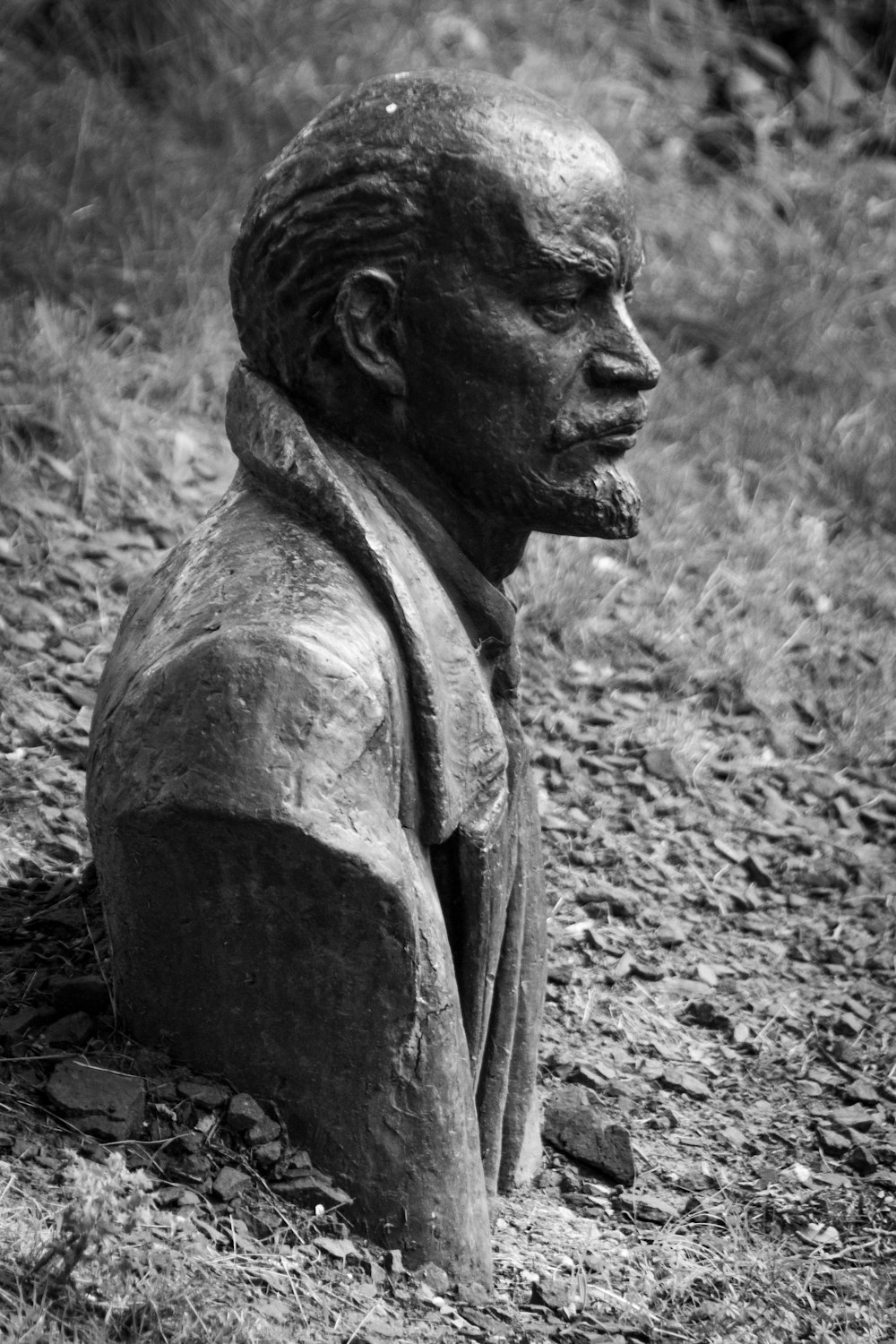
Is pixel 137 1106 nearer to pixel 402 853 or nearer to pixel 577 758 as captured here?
pixel 402 853

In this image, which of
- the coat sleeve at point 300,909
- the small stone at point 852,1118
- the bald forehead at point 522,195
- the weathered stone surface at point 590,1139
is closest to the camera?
the coat sleeve at point 300,909

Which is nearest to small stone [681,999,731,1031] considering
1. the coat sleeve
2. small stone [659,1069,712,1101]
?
small stone [659,1069,712,1101]

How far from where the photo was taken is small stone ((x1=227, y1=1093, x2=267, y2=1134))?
2889 millimetres

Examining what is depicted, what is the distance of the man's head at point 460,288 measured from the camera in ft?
9.44

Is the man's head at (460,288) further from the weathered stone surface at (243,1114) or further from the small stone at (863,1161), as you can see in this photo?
the small stone at (863,1161)

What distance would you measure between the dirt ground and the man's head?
1187 millimetres

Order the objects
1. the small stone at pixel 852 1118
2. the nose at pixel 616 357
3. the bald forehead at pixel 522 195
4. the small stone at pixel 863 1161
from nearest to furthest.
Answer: the bald forehead at pixel 522 195, the nose at pixel 616 357, the small stone at pixel 863 1161, the small stone at pixel 852 1118

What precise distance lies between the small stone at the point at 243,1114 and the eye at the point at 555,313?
139 centimetres

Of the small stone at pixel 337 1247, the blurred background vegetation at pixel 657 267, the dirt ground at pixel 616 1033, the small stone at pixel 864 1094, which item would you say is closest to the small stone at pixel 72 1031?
the dirt ground at pixel 616 1033

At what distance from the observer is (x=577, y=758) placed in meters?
5.41

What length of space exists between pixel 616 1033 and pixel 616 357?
195 cm

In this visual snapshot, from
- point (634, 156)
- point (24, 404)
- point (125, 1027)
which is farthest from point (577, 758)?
point (634, 156)

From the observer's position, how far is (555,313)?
296 cm

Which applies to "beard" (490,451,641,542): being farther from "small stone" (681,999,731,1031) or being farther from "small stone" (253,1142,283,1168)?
"small stone" (681,999,731,1031)
